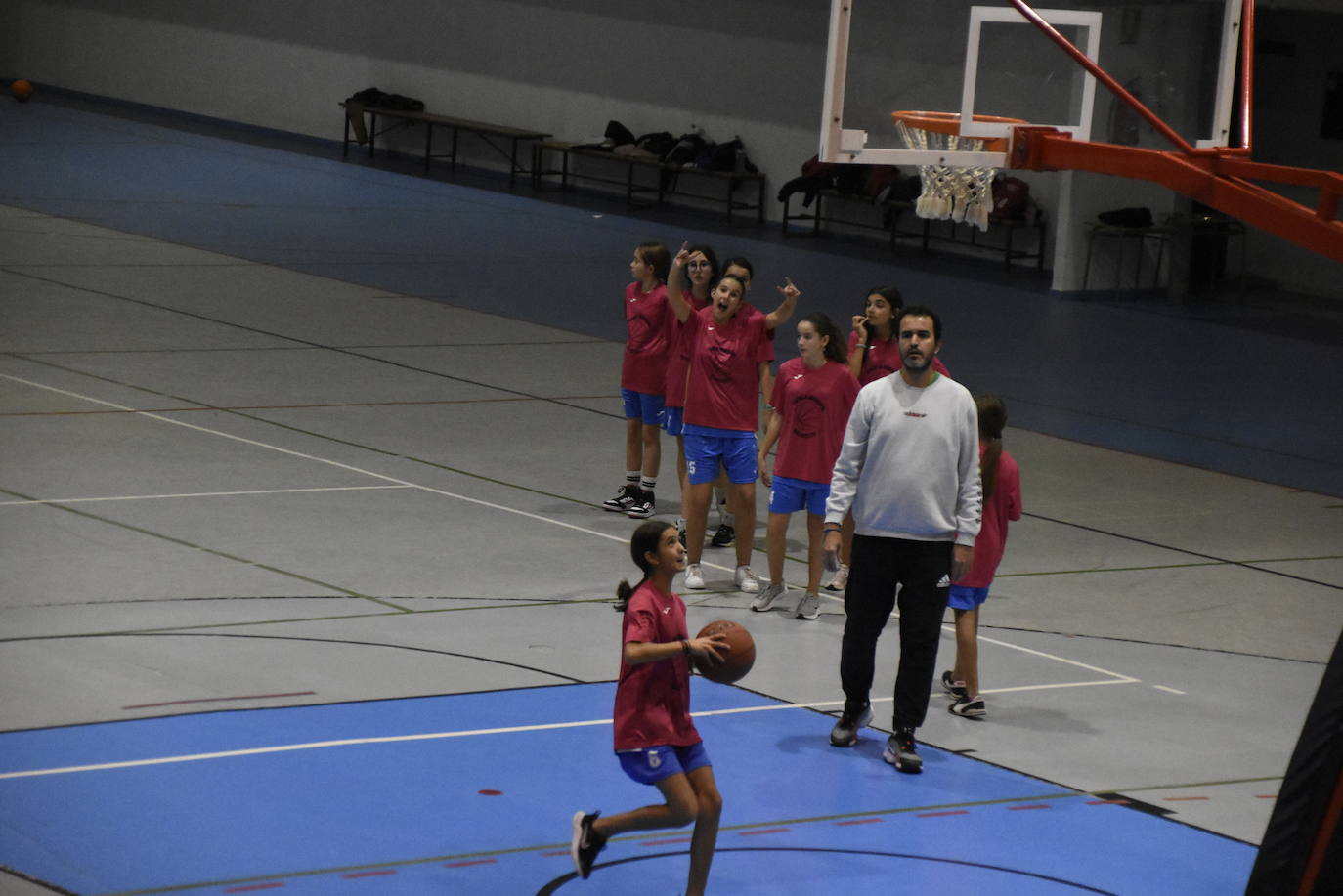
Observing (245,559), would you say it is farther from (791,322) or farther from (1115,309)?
(1115,309)

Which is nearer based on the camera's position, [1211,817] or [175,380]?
[1211,817]

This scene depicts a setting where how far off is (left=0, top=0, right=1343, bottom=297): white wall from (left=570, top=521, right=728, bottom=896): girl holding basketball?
20480 millimetres

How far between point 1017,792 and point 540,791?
85.1 inches

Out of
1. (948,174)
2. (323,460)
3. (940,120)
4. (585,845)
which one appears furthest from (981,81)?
(585,845)

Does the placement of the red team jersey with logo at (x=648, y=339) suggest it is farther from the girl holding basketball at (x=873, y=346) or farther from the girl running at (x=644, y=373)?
the girl holding basketball at (x=873, y=346)

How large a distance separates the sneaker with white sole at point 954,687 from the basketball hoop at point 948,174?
3026mm

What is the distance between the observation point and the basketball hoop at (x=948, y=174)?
11641 millimetres

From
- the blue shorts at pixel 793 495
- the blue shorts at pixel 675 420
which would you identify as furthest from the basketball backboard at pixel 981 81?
the blue shorts at pixel 675 420

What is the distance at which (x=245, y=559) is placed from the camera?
11.6 metres

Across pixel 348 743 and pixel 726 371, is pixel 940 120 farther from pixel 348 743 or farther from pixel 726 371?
pixel 348 743

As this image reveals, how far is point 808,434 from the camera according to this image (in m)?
11.1

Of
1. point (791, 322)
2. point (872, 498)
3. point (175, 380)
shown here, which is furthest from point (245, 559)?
point (791, 322)

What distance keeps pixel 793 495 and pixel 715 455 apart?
2.41 feet

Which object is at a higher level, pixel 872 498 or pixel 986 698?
pixel 872 498
